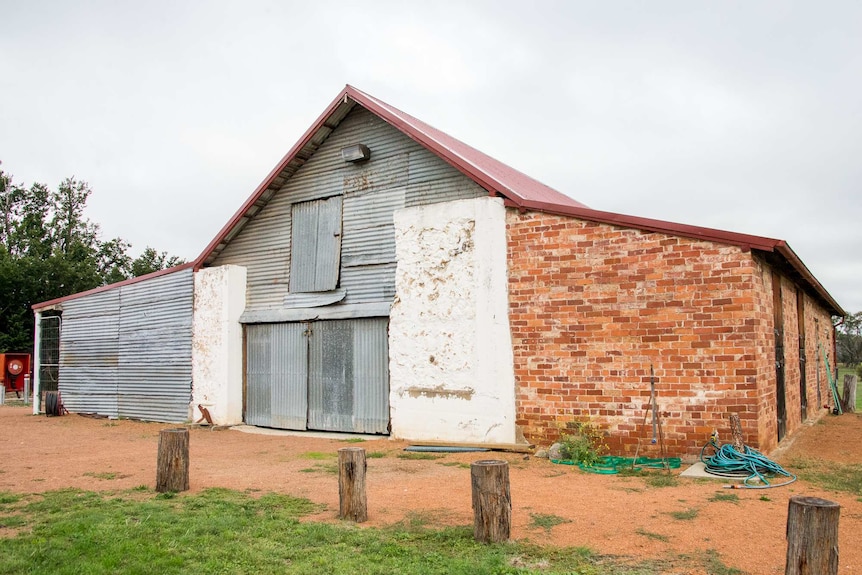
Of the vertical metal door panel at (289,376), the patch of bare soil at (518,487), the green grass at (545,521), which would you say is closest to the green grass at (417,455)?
the patch of bare soil at (518,487)

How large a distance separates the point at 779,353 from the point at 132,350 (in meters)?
14.3

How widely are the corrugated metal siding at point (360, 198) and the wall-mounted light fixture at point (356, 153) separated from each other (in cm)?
14

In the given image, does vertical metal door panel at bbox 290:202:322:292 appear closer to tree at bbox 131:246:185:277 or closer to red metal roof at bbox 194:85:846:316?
red metal roof at bbox 194:85:846:316

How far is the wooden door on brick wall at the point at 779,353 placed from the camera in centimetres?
1056

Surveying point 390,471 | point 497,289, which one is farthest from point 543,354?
point 390,471

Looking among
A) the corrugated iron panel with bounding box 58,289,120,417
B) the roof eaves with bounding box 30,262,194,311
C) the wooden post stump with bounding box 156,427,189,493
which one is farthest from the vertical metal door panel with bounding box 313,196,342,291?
the corrugated iron panel with bounding box 58,289,120,417

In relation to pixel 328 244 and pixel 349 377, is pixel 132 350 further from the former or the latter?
pixel 349 377

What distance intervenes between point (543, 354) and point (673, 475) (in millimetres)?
2665

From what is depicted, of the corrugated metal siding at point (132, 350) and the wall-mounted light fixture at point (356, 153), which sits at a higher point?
the wall-mounted light fixture at point (356, 153)

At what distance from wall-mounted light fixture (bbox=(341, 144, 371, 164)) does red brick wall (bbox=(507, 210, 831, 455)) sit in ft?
11.8

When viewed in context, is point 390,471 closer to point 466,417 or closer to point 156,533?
point 466,417

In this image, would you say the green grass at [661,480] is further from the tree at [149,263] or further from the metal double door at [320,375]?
the tree at [149,263]

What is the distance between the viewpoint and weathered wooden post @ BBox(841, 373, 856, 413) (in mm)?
17703

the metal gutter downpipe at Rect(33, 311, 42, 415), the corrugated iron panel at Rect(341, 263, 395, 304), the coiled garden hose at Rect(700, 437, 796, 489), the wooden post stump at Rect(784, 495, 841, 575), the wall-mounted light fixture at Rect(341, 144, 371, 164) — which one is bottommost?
the coiled garden hose at Rect(700, 437, 796, 489)
